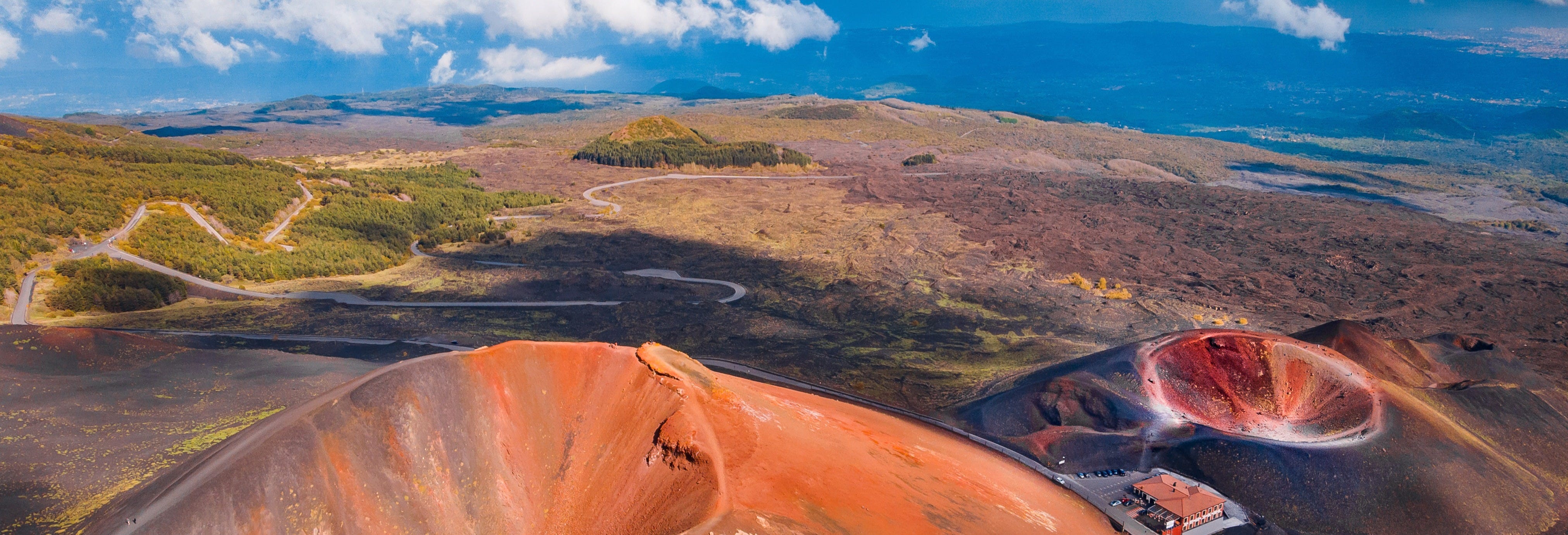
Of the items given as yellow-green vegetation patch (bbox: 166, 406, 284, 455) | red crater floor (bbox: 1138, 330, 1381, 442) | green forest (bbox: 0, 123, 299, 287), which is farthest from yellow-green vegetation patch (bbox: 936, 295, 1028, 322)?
green forest (bbox: 0, 123, 299, 287)

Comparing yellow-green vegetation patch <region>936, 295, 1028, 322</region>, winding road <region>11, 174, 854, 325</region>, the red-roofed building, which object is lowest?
yellow-green vegetation patch <region>936, 295, 1028, 322</region>

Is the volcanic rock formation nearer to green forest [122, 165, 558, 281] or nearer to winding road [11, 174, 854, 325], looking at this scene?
winding road [11, 174, 854, 325]

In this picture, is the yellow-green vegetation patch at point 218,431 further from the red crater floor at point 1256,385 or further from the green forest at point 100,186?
the red crater floor at point 1256,385

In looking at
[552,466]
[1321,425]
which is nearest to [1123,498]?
[1321,425]

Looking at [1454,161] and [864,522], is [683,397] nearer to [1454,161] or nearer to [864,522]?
[864,522]

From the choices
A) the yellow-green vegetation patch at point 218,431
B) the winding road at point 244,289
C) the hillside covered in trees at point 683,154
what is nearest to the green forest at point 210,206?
the winding road at point 244,289

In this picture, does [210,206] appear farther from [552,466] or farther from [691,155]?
[691,155]
